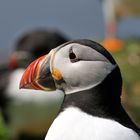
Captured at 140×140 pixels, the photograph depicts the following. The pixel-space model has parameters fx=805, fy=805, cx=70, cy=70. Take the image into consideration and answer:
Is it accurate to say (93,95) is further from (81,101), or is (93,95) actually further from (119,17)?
(119,17)

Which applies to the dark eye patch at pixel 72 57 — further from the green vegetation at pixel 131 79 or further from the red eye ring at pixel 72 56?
the green vegetation at pixel 131 79

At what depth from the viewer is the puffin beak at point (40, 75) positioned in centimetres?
286

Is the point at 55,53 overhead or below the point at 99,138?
overhead

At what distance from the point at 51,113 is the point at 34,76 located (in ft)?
13.0

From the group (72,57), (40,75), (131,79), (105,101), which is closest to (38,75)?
(40,75)

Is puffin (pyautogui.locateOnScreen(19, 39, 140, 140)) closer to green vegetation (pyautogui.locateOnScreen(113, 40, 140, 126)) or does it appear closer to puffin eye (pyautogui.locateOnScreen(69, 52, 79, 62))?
puffin eye (pyautogui.locateOnScreen(69, 52, 79, 62))

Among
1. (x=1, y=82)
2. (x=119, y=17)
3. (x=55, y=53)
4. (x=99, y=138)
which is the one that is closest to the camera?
(x=99, y=138)

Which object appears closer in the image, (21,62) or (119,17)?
Result: (21,62)

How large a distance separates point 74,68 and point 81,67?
0.09ft

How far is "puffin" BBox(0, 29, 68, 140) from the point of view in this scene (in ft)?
21.7

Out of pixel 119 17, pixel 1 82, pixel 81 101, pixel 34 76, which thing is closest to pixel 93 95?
pixel 81 101

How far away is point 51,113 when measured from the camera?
6805mm

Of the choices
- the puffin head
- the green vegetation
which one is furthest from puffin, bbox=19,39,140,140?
the green vegetation

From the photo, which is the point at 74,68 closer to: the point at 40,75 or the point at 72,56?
the point at 72,56
